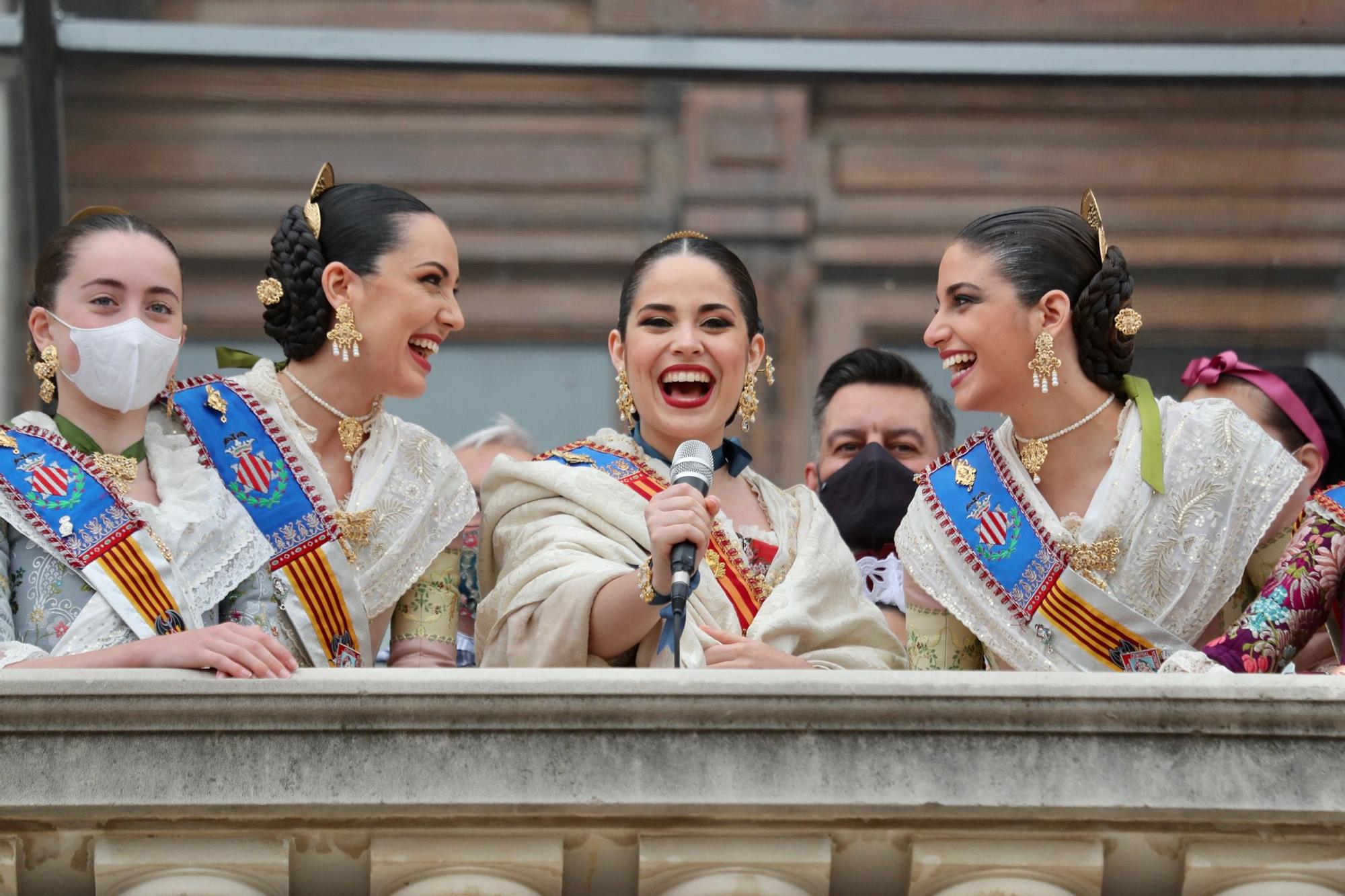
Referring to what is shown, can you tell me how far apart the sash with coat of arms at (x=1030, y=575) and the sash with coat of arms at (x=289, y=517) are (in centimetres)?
125

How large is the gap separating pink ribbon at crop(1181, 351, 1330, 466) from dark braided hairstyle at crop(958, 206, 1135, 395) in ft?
1.39

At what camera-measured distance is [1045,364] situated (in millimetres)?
3898

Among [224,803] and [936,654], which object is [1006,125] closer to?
[936,654]

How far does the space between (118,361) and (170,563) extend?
399 mm

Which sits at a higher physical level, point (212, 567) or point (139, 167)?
point (139, 167)

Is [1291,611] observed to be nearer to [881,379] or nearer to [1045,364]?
[1045,364]

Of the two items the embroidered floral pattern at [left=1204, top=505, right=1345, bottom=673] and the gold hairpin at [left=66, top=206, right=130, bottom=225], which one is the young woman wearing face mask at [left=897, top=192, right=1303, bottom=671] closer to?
the embroidered floral pattern at [left=1204, top=505, right=1345, bottom=673]

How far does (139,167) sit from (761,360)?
3.11m

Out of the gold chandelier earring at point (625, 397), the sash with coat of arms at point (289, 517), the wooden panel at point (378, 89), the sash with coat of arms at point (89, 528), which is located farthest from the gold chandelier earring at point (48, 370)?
the wooden panel at point (378, 89)

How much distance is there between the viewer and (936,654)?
3.94m

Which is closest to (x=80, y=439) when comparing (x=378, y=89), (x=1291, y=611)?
(x=1291, y=611)

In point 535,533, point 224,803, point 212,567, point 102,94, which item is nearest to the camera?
point 224,803

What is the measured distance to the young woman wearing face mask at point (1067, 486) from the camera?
3779 millimetres

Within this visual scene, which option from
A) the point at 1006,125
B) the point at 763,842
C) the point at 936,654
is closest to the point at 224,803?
the point at 763,842
